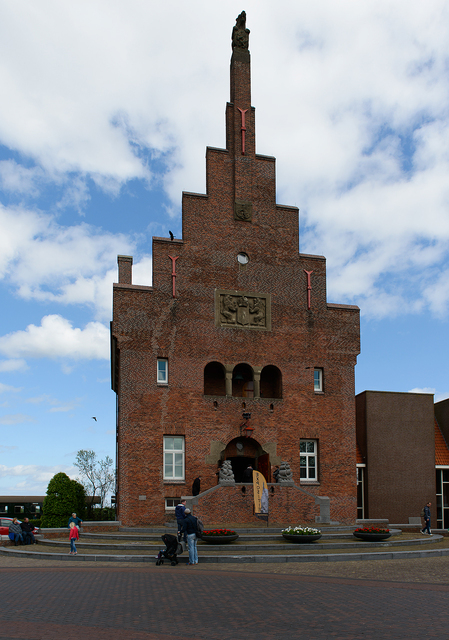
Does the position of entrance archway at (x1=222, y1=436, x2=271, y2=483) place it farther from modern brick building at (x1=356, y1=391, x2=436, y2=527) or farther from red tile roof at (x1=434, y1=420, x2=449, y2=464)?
red tile roof at (x1=434, y1=420, x2=449, y2=464)

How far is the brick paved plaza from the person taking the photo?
370 inches

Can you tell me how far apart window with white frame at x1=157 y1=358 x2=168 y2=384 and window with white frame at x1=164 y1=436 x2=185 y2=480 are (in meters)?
2.64

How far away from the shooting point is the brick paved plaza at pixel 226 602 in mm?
9391

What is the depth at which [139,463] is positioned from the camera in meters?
27.6

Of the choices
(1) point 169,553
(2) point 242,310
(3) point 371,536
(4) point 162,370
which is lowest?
(3) point 371,536

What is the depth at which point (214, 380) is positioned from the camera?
30516mm

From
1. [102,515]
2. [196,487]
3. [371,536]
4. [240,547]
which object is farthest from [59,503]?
[371,536]

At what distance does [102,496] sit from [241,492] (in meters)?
28.3

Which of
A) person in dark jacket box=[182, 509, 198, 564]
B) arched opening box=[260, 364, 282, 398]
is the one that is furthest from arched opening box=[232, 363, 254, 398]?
person in dark jacket box=[182, 509, 198, 564]

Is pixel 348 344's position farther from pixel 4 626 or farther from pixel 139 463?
pixel 4 626

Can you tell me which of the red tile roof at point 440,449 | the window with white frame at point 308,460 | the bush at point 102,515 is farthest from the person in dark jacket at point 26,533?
the red tile roof at point 440,449

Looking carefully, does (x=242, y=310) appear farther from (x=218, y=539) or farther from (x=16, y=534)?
(x=16, y=534)

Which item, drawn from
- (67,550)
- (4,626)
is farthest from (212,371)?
(4,626)

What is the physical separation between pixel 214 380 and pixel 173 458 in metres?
4.45
